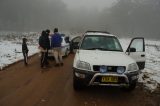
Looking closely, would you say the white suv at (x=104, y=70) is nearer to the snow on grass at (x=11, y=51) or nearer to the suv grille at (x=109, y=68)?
the suv grille at (x=109, y=68)

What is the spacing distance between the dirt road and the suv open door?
913mm

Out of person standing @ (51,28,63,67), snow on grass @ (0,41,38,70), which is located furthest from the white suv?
snow on grass @ (0,41,38,70)

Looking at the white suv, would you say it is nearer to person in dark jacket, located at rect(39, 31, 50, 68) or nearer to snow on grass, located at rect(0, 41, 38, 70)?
person in dark jacket, located at rect(39, 31, 50, 68)

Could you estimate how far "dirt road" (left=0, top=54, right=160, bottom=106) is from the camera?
339 inches

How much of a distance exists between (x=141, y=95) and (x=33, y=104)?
3642mm

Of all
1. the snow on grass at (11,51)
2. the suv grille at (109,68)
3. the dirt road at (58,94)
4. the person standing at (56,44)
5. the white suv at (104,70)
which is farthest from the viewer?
the snow on grass at (11,51)

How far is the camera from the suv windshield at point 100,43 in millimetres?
Result: 10758

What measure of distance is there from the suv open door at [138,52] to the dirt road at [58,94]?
2.99 feet

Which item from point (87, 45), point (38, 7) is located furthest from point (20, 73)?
point (38, 7)

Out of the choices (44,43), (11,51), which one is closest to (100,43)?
(44,43)

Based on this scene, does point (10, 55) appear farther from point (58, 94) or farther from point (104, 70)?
point (104, 70)

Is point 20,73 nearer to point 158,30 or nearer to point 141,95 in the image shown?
point 141,95

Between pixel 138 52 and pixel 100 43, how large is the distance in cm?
158

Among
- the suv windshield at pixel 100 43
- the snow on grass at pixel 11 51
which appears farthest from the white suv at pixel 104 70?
the snow on grass at pixel 11 51
